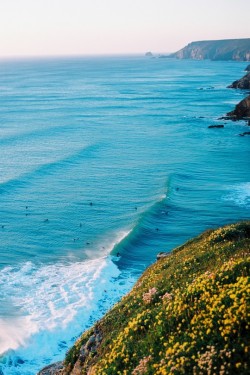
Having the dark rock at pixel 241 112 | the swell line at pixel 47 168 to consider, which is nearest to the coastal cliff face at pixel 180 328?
the swell line at pixel 47 168

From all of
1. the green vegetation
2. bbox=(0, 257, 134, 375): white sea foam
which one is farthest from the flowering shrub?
bbox=(0, 257, 134, 375): white sea foam

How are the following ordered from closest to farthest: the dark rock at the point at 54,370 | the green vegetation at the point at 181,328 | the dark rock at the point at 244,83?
→ the green vegetation at the point at 181,328, the dark rock at the point at 54,370, the dark rock at the point at 244,83

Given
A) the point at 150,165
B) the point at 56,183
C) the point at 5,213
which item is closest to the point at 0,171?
the point at 56,183

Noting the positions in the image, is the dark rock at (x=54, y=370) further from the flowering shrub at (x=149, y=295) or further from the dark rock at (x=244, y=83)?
the dark rock at (x=244, y=83)

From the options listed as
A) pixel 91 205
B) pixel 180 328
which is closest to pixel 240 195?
pixel 91 205

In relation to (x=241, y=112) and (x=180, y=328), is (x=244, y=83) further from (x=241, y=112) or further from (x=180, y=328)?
(x=180, y=328)

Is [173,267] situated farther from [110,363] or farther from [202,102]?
[202,102]
